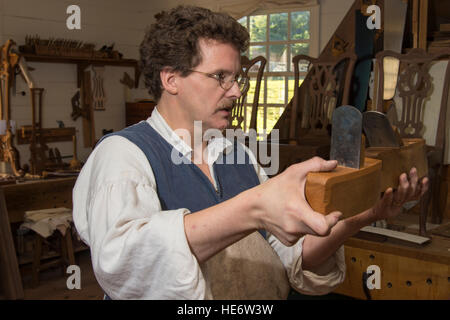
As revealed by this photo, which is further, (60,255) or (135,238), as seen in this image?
(60,255)

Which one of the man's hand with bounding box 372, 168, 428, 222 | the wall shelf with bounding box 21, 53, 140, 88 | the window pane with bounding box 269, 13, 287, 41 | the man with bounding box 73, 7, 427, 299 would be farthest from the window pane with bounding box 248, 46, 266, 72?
the man's hand with bounding box 372, 168, 428, 222

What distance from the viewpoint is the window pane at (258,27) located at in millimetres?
5647

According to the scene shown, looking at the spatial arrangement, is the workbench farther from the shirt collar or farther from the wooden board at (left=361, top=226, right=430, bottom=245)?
the shirt collar

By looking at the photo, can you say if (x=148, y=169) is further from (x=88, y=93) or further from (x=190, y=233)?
(x=88, y=93)

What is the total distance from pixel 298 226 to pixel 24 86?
499cm

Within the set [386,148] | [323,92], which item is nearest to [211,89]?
[386,148]

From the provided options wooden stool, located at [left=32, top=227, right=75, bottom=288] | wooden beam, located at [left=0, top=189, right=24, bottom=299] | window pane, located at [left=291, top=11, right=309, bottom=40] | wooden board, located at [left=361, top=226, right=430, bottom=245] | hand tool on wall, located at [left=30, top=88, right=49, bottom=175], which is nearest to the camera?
wooden board, located at [left=361, top=226, right=430, bottom=245]

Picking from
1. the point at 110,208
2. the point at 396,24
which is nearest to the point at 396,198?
the point at 110,208

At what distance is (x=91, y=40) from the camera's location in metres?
5.85

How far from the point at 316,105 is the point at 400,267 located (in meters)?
2.51

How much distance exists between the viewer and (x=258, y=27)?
5.69 metres

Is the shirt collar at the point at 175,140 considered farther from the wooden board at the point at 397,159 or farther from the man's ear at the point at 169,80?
the wooden board at the point at 397,159

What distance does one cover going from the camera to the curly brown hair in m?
1.27

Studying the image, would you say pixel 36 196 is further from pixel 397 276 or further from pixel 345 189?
pixel 345 189
